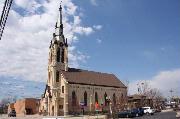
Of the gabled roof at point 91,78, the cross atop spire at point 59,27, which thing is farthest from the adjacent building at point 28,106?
the cross atop spire at point 59,27

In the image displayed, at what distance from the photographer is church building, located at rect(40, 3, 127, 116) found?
75125mm

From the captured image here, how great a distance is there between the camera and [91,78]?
3342 inches

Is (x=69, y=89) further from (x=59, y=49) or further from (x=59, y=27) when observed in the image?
(x=59, y=27)

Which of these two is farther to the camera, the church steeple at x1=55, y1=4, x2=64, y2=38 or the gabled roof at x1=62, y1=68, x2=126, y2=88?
the church steeple at x1=55, y1=4, x2=64, y2=38

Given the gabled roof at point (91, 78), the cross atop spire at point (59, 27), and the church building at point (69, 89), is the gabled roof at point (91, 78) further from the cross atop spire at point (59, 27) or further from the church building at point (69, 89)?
the cross atop spire at point (59, 27)

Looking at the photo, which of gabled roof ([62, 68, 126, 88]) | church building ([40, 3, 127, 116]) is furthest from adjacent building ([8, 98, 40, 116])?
gabled roof ([62, 68, 126, 88])

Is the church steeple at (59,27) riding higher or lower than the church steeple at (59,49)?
higher

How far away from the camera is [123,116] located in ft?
184

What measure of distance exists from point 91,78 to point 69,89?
1116cm

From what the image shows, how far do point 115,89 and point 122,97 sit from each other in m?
3.52

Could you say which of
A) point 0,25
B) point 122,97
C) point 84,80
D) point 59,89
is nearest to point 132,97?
point 122,97

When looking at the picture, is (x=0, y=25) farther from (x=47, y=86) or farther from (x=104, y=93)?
(x=104, y=93)

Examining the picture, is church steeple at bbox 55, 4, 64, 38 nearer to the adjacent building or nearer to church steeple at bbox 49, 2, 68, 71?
church steeple at bbox 49, 2, 68, 71

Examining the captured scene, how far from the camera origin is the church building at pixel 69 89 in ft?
246
